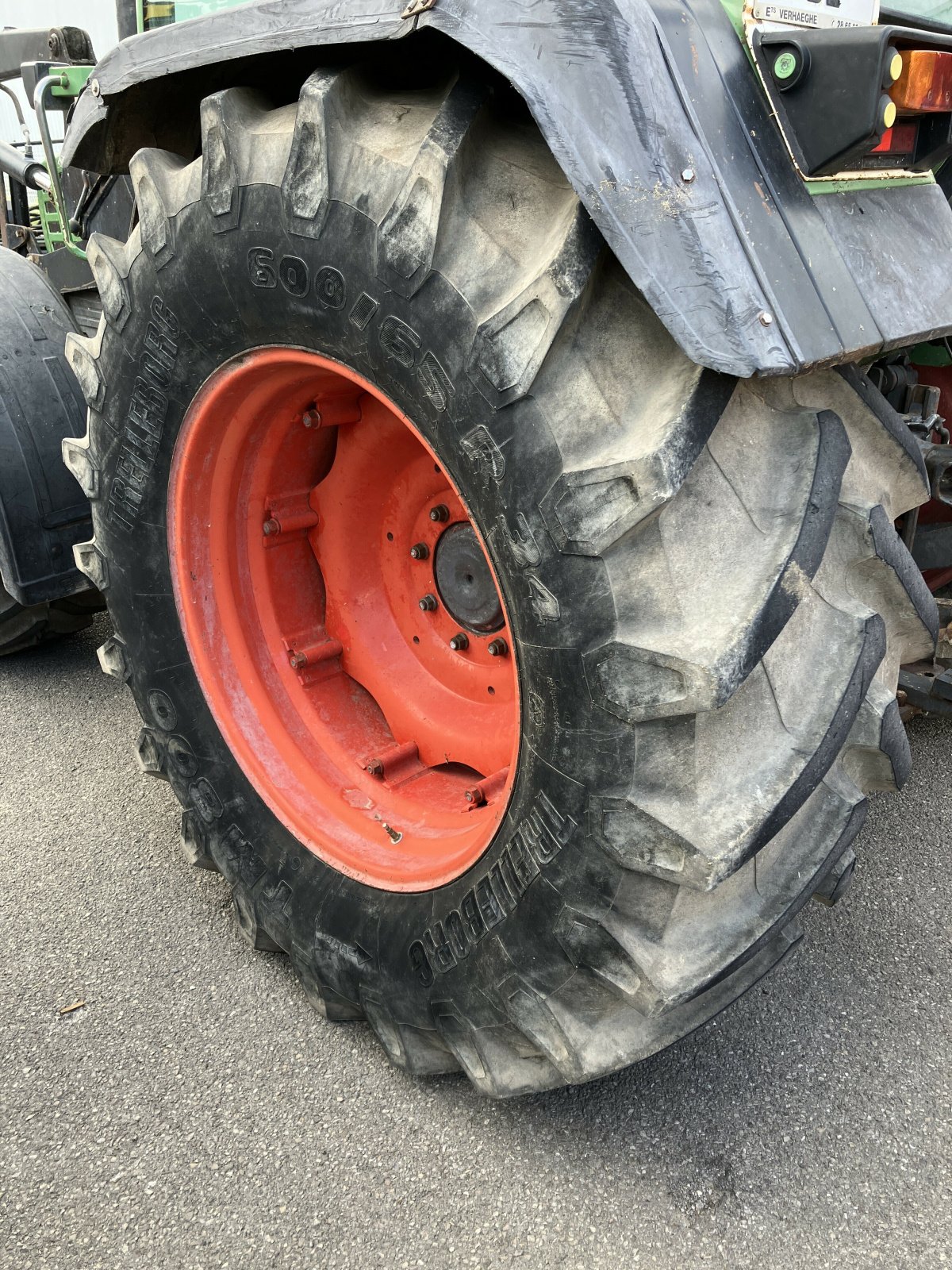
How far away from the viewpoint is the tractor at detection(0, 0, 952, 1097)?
109 cm

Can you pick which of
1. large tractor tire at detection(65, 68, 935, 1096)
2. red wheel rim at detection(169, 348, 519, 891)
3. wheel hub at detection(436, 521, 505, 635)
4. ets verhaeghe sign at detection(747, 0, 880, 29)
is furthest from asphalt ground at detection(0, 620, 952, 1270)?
ets verhaeghe sign at detection(747, 0, 880, 29)

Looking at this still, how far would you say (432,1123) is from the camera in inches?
64.2

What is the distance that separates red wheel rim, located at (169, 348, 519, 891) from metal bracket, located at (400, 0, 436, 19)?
0.60 metres

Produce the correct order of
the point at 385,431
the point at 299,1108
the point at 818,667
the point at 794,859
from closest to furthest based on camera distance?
1. the point at 818,667
2. the point at 794,859
3. the point at 299,1108
4. the point at 385,431

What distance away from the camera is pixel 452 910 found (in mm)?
1527

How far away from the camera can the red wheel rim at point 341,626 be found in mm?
1758

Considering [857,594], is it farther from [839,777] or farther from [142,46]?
[142,46]

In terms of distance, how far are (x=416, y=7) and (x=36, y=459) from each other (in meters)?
1.78

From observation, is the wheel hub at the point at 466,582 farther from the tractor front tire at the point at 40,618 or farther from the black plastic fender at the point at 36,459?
the tractor front tire at the point at 40,618

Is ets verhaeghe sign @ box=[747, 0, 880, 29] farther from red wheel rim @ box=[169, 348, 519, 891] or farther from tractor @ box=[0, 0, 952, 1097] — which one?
red wheel rim @ box=[169, 348, 519, 891]

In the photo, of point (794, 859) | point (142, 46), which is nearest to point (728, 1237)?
point (794, 859)

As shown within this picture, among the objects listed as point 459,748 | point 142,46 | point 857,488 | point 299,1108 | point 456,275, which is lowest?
point 299,1108

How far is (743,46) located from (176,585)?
1.23 meters

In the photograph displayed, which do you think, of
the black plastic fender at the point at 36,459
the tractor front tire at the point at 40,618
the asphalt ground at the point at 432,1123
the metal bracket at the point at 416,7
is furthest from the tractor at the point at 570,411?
the tractor front tire at the point at 40,618
